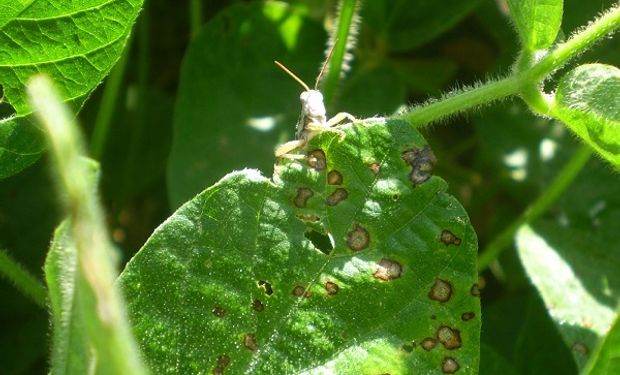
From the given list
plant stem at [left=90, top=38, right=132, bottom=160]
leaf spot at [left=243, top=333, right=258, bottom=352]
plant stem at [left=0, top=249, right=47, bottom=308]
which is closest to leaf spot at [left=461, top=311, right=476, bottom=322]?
leaf spot at [left=243, top=333, right=258, bottom=352]

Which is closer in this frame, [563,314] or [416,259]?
[416,259]

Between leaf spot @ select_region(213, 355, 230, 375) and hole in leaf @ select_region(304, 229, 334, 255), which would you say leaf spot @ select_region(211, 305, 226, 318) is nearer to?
leaf spot @ select_region(213, 355, 230, 375)

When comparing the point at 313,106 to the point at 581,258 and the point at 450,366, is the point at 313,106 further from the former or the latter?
the point at 581,258

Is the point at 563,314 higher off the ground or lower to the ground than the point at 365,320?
lower

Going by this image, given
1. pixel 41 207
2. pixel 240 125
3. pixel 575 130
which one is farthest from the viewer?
pixel 41 207

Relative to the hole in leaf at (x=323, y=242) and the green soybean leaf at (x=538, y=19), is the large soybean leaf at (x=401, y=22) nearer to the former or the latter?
the green soybean leaf at (x=538, y=19)

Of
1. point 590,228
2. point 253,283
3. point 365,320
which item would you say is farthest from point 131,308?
point 590,228

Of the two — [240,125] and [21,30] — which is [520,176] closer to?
[240,125]
